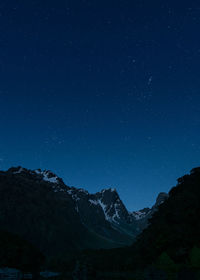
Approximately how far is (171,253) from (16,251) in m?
41.5

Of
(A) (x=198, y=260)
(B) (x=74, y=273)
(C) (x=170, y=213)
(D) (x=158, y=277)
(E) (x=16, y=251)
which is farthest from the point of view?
(E) (x=16, y=251)

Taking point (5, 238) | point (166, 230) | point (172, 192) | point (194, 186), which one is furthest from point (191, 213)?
point (5, 238)

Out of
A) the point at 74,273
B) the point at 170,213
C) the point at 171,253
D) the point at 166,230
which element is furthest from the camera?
the point at 170,213

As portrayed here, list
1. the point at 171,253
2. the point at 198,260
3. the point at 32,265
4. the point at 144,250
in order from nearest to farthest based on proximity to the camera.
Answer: the point at 198,260, the point at 171,253, the point at 144,250, the point at 32,265

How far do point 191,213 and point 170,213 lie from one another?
7.67 meters

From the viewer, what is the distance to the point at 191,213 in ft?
118

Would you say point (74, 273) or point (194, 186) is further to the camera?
point (194, 186)

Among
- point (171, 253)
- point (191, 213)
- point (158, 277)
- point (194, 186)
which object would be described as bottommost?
point (158, 277)

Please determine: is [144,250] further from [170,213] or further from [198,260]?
[198,260]

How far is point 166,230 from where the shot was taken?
33594 millimetres

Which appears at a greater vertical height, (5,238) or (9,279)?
(5,238)

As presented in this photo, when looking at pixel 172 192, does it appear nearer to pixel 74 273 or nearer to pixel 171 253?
pixel 171 253

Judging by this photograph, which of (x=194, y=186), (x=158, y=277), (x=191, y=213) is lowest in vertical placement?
(x=158, y=277)

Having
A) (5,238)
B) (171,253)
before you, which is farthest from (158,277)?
(5,238)
